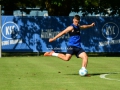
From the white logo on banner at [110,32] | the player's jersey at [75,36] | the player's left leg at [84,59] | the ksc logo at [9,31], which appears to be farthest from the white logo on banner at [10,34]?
the player's left leg at [84,59]

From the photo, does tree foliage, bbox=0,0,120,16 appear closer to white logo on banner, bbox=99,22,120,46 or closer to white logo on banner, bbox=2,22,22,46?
white logo on banner, bbox=99,22,120,46

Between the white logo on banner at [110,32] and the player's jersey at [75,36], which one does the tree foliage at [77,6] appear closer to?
the white logo on banner at [110,32]

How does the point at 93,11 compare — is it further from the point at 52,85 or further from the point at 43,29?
the point at 52,85

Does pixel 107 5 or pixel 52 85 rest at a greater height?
pixel 107 5

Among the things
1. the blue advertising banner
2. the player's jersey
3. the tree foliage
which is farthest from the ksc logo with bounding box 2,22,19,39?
the player's jersey

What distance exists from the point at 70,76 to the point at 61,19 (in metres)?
16.7

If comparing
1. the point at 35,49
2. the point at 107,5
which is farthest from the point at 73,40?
the point at 107,5

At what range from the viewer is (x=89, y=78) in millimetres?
14539

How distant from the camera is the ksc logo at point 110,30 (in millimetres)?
31750

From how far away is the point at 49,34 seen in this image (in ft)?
103

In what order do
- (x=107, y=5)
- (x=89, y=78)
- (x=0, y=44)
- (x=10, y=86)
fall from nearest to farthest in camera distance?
(x=10, y=86) < (x=89, y=78) < (x=0, y=44) < (x=107, y=5)

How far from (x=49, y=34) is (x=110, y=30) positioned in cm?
383

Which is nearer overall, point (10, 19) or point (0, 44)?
point (0, 44)

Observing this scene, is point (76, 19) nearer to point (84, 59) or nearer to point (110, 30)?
point (84, 59)
